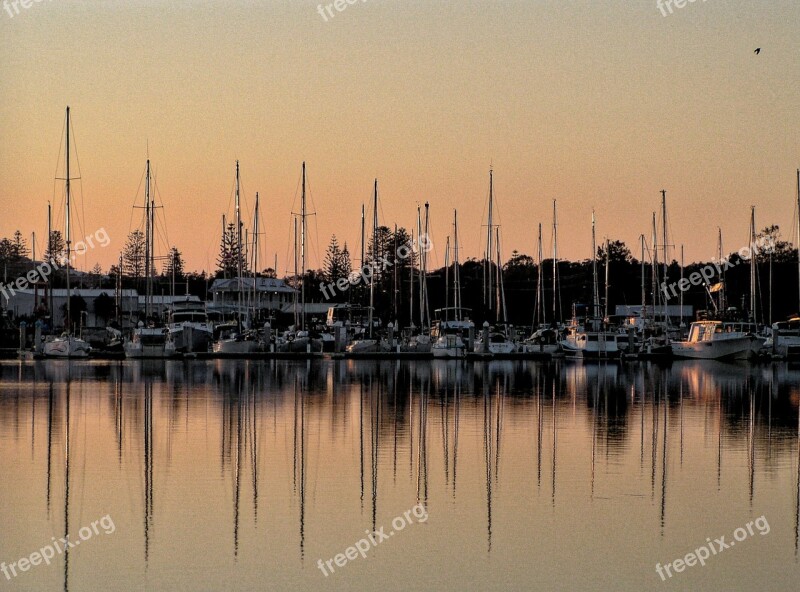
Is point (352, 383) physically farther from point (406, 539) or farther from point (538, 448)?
point (406, 539)

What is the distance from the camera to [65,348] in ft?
261

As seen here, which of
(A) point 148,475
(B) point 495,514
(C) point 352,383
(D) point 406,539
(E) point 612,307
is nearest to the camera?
(D) point 406,539

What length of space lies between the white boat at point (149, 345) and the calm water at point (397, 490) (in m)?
36.6

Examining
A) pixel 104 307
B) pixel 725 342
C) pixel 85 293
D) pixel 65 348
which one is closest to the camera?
pixel 65 348

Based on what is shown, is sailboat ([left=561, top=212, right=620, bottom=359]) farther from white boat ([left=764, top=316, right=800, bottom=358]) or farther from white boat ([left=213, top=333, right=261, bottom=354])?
white boat ([left=213, top=333, right=261, bottom=354])

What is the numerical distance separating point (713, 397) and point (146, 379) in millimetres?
→ 23886

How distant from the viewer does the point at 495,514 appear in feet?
67.4

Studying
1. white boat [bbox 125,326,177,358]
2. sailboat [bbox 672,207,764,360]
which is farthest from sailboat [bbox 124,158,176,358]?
sailboat [bbox 672,207,764,360]

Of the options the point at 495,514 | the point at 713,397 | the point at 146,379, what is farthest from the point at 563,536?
the point at 146,379

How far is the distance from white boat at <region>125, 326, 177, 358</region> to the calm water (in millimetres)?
36599

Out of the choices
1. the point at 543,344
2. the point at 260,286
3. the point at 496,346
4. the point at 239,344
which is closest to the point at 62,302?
the point at 260,286
